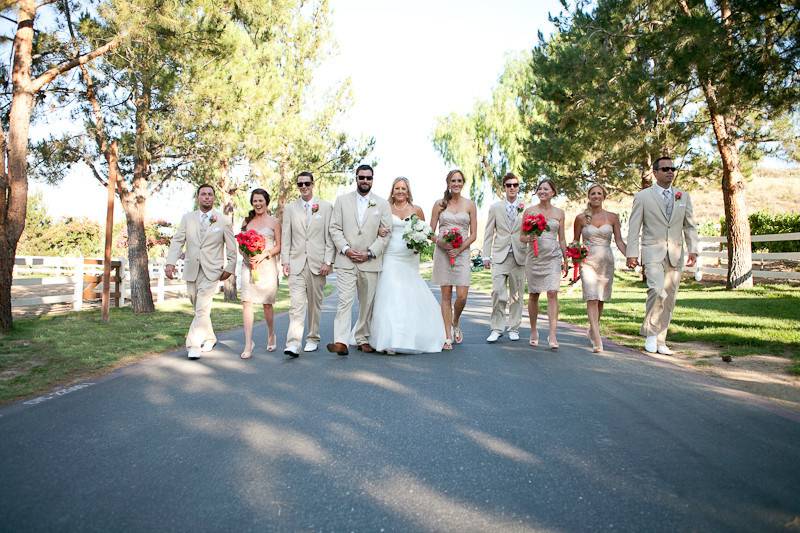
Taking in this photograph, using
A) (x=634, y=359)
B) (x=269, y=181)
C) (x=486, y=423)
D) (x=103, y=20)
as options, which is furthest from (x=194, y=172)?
(x=486, y=423)

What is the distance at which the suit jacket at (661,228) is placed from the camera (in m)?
8.70

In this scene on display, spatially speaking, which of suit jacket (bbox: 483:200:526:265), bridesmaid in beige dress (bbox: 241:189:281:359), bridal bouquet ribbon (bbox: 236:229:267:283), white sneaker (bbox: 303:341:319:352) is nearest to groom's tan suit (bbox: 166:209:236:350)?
bridal bouquet ribbon (bbox: 236:229:267:283)

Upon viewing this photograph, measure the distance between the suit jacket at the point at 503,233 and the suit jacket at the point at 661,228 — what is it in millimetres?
1656

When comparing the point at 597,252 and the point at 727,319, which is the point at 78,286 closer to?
the point at 597,252

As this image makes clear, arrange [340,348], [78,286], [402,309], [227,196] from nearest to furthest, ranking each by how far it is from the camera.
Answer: [340,348] < [402,309] < [78,286] < [227,196]

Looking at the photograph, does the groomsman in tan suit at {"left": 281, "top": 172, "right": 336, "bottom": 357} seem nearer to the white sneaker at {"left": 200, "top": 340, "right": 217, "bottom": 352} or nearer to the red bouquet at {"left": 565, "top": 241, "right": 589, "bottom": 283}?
the white sneaker at {"left": 200, "top": 340, "right": 217, "bottom": 352}

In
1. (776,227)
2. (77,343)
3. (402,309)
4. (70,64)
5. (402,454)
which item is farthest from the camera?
(776,227)

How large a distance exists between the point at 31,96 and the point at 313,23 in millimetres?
19029

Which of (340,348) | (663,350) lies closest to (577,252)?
(663,350)

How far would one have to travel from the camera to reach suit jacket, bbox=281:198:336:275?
8.63 m

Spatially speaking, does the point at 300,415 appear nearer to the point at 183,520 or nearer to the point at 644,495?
the point at 183,520

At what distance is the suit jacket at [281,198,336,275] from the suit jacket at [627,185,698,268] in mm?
4234

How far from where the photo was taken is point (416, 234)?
8969 millimetres

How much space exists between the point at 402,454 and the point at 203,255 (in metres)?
5.37
